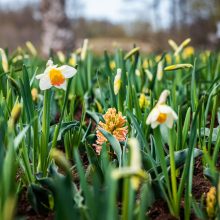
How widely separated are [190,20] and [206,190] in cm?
1757

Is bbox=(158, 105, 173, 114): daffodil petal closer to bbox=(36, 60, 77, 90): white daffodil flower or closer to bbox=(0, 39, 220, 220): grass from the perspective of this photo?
bbox=(0, 39, 220, 220): grass

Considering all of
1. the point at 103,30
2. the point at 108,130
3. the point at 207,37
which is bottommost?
the point at 108,130

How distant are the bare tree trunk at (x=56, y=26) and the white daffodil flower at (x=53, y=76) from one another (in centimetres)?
616

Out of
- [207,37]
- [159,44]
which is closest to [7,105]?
[159,44]

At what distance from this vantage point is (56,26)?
7.57 meters

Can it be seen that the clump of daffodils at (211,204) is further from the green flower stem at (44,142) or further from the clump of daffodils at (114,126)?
the green flower stem at (44,142)

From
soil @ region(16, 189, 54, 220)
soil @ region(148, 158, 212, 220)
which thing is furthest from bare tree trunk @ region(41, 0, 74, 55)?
soil @ region(16, 189, 54, 220)

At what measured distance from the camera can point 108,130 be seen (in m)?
1.44

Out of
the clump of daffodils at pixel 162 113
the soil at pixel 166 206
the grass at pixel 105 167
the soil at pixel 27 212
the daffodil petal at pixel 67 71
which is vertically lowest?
the soil at pixel 166 206

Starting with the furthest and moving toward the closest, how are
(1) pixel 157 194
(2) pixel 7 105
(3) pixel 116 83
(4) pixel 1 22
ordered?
(4) pixel 1 22
(3) pixel 116 83
(2) pixel 7 105
(1) pixel 157 194

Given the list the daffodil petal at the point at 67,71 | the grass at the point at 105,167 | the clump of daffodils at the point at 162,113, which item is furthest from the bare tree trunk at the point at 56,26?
the clump of daffodils at the point at 162,113

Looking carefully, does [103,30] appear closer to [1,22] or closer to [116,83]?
[1,22]

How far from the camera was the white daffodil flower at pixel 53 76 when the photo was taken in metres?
1.36

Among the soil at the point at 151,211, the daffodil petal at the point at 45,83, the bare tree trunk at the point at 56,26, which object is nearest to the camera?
the soil at the point at 151,211
